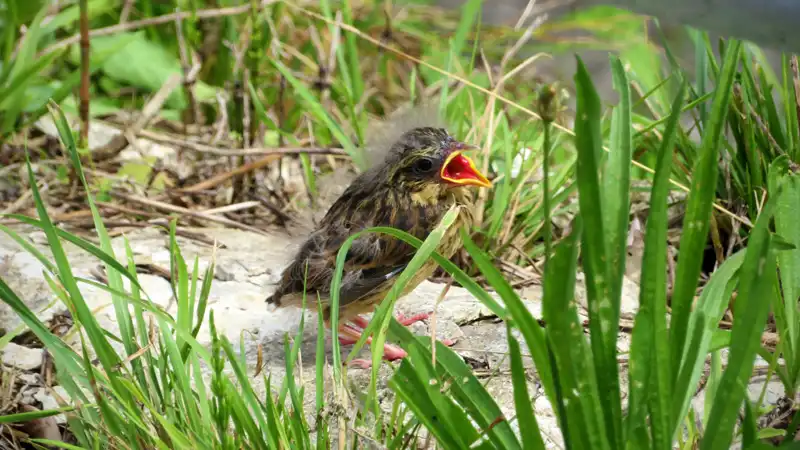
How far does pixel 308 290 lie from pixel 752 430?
1565 mm

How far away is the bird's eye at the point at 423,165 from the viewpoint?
3096mm

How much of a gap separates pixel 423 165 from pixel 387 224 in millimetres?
225

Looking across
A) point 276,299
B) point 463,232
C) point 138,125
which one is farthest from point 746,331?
point 138,125

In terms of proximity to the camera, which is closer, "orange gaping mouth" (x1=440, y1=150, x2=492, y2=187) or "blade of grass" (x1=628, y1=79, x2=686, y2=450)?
"blade of grass" (x1=628, y1=79, x2=686, y2=450)

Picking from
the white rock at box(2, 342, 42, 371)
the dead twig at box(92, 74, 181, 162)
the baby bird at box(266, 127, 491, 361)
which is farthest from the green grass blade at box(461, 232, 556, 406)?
the dead twig at box(92, 74, 181, 162)

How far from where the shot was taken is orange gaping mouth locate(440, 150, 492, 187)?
3053mm

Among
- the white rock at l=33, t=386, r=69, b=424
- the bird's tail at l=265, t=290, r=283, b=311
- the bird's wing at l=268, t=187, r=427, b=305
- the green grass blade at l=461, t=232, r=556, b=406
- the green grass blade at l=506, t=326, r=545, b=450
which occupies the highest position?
the green grass blade at l=461, t=232, r=556, b=406

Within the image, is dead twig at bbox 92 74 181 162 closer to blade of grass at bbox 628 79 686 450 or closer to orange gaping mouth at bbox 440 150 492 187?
orange gaping mouth at bbox 440 150 492 187

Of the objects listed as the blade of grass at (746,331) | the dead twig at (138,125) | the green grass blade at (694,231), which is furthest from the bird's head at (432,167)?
the dead twig at (138,125)

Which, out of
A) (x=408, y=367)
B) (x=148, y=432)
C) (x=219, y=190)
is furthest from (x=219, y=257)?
(x=408, y=367)

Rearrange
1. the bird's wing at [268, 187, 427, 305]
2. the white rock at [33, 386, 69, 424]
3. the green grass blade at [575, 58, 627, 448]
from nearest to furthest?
the green grass blade at [575, 58, 627, 448] → the white rock at [33, 386, 69, 424] → the bird's wing at [268, 187, 427, 305]

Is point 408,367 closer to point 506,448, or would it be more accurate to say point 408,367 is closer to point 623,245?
point 506,448

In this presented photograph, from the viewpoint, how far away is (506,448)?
76.1 inches

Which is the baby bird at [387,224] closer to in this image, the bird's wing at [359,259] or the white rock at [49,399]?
the bird's wing at [359,259]
